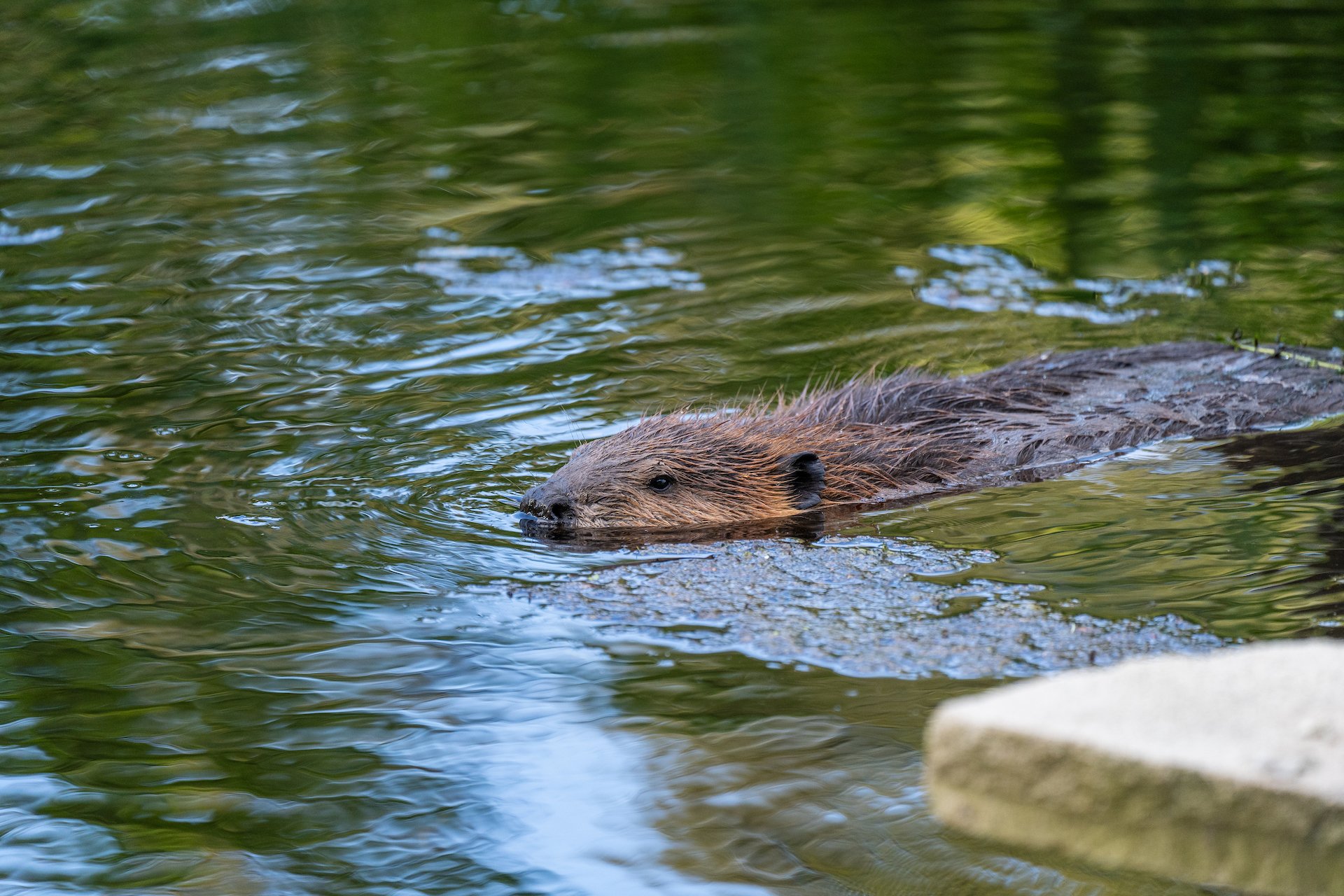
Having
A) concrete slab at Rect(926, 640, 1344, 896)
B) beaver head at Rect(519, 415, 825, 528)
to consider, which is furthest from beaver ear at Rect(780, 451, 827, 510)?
concrete slab at Rect(926, 640, 1344, 896)

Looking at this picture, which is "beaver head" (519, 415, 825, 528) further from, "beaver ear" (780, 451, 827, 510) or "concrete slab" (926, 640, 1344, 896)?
"concrete slab" (926, 640, 1344, 896)

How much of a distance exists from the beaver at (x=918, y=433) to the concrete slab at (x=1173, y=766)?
2.73m

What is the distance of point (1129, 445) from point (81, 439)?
4177 mm

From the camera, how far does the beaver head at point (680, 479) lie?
5.06 meters

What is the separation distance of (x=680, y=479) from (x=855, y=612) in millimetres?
1063

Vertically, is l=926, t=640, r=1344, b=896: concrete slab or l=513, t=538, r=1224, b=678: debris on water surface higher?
l=926, t=640, r=1344, b=896: concrete slab

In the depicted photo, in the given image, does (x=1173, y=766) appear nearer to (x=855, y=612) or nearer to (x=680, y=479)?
(x=855, y=612)

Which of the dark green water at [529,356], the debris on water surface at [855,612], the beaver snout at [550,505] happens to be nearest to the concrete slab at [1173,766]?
the dark green water at [529,356]

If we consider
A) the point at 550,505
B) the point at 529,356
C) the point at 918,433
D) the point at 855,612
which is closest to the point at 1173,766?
the point at 855,612

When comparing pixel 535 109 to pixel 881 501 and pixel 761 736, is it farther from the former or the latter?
pixel 761 736

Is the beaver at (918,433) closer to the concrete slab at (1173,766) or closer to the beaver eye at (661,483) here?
the beaver eye at (661,483)

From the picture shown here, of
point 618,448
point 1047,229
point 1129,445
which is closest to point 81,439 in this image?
point 618,448

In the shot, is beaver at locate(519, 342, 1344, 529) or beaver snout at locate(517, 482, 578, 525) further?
beaver at locate(519, 342, 1344, 529)

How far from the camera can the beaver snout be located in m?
5.01
